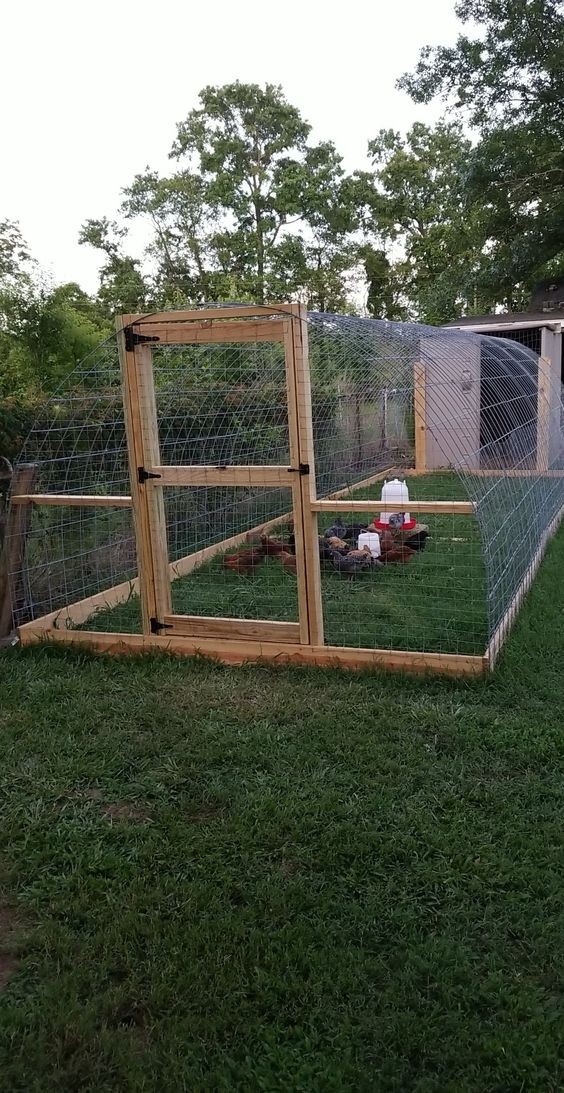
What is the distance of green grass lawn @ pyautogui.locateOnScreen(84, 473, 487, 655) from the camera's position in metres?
4.71

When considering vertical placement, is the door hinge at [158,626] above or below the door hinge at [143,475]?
below

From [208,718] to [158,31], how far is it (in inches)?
735

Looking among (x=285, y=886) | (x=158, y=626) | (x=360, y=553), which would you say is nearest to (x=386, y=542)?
(x=360, y=553)

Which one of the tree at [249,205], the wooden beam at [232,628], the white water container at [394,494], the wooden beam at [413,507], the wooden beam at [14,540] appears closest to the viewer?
the wooden beam at [413,507]

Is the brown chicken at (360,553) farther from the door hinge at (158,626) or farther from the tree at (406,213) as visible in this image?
the tree at (406,213)

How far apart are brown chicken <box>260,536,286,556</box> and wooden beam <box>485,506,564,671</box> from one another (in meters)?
1.94

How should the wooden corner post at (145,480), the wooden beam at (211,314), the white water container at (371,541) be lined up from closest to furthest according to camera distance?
the wooden beam at (211,314)
the wooden corner post at (145,480)
the white water container at (371,541)

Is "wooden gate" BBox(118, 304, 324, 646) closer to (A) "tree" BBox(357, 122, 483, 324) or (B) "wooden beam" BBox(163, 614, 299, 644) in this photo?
(B) "wooden beam" BBox(163, 614, 299, 644)

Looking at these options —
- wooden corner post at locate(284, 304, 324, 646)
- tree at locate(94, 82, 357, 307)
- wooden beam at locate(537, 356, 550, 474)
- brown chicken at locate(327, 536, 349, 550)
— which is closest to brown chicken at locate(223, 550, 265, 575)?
brown chicken at locate(327, 536, 349, 550)

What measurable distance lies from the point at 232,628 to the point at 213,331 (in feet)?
5.64

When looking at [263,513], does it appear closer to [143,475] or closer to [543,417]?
[143,475]

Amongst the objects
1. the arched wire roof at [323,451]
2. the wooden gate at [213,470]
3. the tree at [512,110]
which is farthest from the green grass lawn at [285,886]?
the tree at [512,110]

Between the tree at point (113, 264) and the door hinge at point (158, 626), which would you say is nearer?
the door hinge at point (158, 626)

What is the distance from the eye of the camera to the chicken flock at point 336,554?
246 inches
